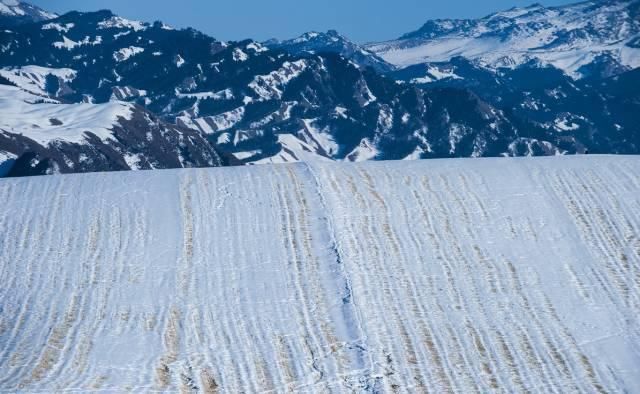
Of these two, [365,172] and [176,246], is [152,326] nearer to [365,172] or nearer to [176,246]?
[176,246]

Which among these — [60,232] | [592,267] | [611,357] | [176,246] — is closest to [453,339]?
[611,357]

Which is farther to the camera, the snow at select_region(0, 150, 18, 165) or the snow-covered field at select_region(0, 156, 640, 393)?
the snow at select_region(0, 150, 18, 165)

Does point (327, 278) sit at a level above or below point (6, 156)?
above

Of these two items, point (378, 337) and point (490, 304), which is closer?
point (378, 337)

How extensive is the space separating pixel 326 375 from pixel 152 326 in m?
6.21

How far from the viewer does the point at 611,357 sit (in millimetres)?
28656

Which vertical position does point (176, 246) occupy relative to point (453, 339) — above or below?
above

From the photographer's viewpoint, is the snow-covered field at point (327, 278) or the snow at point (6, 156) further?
the snow at point (6, 156)

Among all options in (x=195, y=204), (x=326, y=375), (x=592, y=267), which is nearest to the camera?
(x=326, y=375)

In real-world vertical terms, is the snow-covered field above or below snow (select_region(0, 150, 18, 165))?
above

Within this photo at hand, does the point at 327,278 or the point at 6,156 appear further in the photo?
the point at 6,156

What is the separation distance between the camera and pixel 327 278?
33.0 metres

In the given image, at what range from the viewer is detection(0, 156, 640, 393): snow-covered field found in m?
27.5

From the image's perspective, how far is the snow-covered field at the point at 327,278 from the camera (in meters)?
27.5
